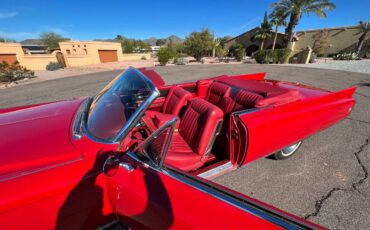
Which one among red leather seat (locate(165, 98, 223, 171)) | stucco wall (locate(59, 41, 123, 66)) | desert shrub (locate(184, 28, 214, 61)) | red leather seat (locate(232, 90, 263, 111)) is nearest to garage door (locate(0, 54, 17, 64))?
stucco wall (locate(59, 41, 123, 66))

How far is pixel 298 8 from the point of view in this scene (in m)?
17.7

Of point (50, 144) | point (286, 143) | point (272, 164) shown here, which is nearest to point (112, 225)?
point (50, 144)

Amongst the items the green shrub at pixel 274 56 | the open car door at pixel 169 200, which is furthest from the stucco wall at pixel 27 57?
the open car door at pixel 169 200

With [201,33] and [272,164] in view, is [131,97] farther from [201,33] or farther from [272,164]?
[201,33]

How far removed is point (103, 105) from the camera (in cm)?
167

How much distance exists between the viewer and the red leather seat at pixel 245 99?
2.17 meters

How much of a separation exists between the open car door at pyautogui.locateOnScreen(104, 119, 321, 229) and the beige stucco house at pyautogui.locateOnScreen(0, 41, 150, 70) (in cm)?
2761

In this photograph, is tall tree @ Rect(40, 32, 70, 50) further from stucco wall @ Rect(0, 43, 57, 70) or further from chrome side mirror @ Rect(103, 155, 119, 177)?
chrome side mirror @ Rect(103, 155, 119, 177)

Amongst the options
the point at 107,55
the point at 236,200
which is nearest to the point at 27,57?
the point at 107,55

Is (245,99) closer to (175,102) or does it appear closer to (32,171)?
(175,102)

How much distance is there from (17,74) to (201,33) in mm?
23742

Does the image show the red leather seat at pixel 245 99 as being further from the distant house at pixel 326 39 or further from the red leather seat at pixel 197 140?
the distant house at pixel 326 39

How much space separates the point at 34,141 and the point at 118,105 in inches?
26.2

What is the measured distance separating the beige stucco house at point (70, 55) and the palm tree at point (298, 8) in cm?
2411
